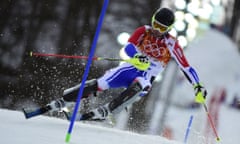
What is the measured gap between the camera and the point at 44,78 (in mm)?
16031

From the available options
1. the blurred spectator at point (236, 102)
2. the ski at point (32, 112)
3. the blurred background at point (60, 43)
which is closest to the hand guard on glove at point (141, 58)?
the ski at point (32, 112)

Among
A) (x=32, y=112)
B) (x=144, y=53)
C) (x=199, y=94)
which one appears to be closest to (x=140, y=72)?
(x=144, y=53)

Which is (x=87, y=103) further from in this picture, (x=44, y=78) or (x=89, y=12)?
(x=89, y=12)

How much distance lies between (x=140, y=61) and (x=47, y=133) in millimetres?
1525

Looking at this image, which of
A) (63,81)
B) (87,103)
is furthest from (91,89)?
(63,81)

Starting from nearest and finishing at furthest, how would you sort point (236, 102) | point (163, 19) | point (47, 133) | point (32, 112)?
point (47, 133)
point (32, 112)
point (163, 19)
point (236, 102)

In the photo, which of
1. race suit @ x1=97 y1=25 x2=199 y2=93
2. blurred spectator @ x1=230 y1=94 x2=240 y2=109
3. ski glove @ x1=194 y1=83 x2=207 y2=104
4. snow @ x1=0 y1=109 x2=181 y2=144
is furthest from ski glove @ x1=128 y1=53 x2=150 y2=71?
blurred spectator @ x1=230 y1=94 x2=240 y2=109

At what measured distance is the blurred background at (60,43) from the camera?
15805 millimetres

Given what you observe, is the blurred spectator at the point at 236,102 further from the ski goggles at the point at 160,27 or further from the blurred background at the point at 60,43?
the ski goggles at the point at 160,27

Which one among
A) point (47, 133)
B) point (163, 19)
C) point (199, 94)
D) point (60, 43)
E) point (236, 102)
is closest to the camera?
point (47, 133)

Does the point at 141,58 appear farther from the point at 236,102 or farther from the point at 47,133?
the point at 236,102

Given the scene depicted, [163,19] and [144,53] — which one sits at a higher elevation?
[163,19]

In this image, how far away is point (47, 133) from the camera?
6449mm

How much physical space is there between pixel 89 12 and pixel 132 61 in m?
9.72
